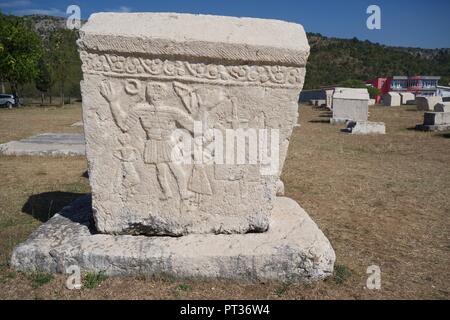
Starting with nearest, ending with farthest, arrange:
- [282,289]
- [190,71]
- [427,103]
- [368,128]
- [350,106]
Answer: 1. [282,289]
2. [190,71]
3. [368,128]
4. [350,106]
5. [427,103]

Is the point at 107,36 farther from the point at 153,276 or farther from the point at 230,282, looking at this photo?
the point at 230,282

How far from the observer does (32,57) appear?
23250mm

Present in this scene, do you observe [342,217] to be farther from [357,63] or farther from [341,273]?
[357,63]

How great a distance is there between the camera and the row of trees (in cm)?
2239

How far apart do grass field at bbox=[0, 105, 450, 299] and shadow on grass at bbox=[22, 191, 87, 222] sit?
11 millimetres

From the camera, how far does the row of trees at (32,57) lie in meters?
22.4

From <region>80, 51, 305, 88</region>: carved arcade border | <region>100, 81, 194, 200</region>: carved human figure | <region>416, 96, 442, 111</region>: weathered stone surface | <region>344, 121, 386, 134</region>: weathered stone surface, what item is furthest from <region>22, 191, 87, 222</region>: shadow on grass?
<region>416, 96, 442, 111</region>: weathered stone surface

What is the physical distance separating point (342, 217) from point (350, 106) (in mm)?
10399

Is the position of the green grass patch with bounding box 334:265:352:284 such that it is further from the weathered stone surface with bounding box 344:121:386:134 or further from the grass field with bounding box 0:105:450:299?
the weathered stone surface with bounding box 344:121:386:134

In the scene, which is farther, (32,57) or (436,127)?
(32,57)

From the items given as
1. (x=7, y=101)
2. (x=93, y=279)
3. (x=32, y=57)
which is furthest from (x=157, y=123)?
(x=7, y=101)
